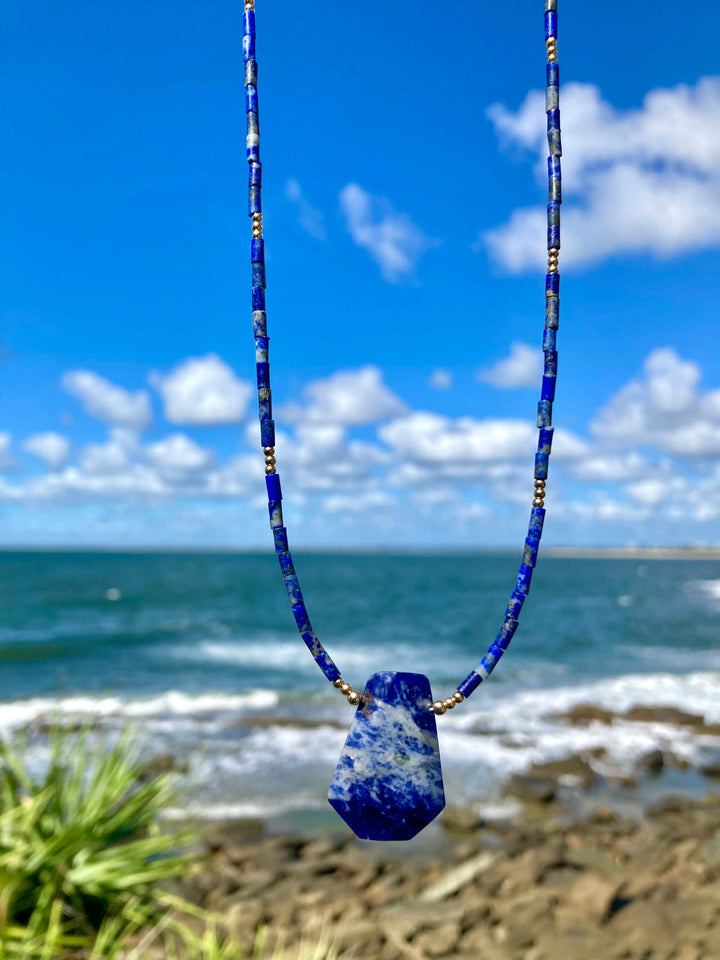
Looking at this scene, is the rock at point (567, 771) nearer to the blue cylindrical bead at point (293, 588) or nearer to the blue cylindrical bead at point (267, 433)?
the blue cylindrical bead at point (293, 588)

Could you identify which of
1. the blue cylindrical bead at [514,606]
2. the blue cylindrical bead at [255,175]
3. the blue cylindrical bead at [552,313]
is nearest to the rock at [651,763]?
the blue cylindrical bead at [514,606]

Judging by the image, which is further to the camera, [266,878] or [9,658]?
[9,658]

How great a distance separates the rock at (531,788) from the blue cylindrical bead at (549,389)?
30.9ft

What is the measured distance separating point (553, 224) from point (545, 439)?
1.54ft

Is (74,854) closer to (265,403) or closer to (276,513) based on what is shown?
(276,513)

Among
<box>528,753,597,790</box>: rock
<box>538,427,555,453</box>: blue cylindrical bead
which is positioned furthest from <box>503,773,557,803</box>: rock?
<box>538,427,555,453</box>: blue cylindrical bead

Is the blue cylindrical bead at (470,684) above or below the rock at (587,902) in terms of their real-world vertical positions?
above

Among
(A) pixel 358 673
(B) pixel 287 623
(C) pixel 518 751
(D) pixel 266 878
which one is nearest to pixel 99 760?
(D) pixel 266 878

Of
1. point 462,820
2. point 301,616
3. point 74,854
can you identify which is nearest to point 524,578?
point 301,616

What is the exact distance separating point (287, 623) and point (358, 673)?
1376 centimetres

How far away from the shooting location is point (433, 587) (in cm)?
5866

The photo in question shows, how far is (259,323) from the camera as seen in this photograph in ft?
6.26

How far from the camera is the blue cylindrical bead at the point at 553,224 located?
1862mm

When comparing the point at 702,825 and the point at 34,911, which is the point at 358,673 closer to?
the point at 702,825
